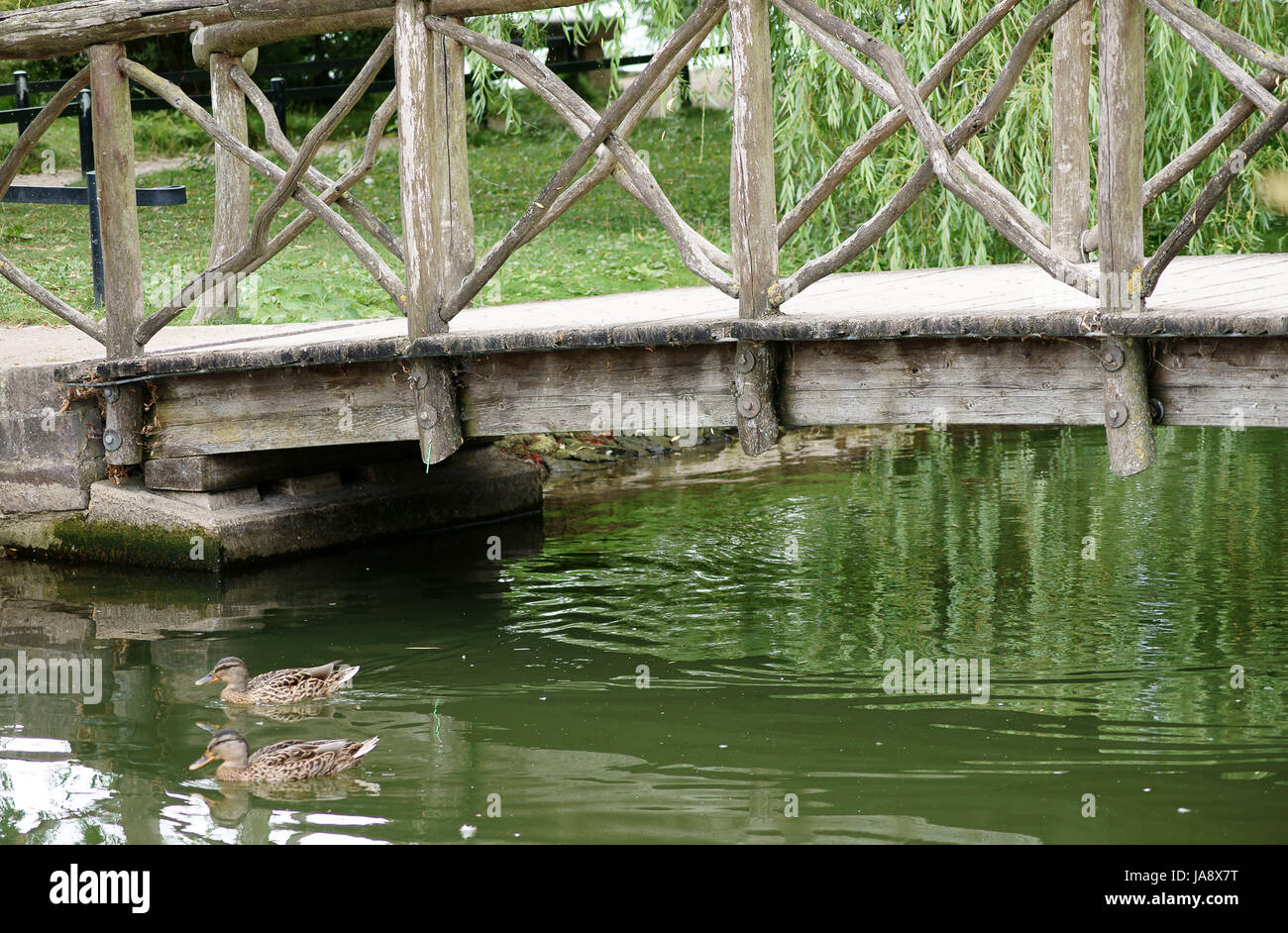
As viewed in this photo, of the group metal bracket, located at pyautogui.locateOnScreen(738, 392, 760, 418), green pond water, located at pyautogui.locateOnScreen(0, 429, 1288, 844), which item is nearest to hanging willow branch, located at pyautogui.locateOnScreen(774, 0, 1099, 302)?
metal bracket, located at pyautogui.locateOnScreen(738, 392, 760, 418)

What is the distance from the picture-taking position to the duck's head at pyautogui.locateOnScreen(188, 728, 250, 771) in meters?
5.52

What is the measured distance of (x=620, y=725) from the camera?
595 centimetres

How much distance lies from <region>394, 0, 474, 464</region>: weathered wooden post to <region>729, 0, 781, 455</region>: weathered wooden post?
1.38 metres

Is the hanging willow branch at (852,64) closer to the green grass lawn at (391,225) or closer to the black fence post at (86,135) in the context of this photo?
the green grass lawn at (391,225)

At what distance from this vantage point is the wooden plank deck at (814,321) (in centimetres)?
589

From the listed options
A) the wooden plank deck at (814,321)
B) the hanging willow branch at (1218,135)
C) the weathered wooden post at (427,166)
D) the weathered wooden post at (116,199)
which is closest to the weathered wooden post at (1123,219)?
the wooden plank deck at (814,321)

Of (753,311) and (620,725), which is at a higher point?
(753,311)

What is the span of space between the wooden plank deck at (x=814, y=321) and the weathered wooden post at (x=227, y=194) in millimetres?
625

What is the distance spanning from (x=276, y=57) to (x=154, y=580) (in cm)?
1517

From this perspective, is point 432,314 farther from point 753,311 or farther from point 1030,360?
point 1030,360

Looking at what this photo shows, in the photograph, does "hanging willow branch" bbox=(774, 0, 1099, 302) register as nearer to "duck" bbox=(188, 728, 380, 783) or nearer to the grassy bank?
"duck" bbox=(188, 728, 380, 783)
